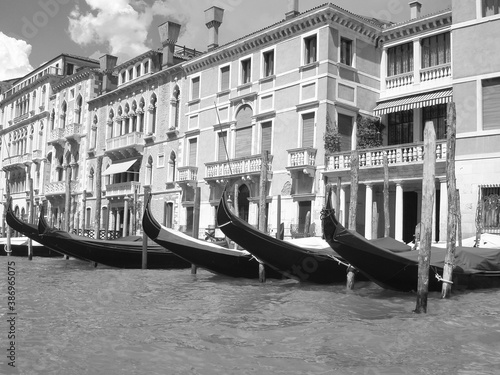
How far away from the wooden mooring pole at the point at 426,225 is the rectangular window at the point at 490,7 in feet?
22.3

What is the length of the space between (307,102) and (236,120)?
310cm

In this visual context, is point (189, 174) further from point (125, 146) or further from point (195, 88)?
point (125, 146)

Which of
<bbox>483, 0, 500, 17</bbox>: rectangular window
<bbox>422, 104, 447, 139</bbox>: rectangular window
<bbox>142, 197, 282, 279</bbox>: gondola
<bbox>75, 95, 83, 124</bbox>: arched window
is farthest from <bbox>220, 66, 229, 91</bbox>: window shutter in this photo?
<bbox>75, 95, 83, 124</bbox>: arched window

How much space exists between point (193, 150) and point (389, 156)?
7.95m

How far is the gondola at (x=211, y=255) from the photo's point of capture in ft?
38.3

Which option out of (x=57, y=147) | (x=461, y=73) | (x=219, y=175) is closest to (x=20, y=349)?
(x=461, y=73)

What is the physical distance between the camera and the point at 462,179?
519 inches

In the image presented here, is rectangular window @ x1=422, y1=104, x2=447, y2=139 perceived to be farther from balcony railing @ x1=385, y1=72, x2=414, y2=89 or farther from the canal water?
the canal water

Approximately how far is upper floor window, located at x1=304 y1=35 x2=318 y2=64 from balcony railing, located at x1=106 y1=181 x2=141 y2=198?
902 cm

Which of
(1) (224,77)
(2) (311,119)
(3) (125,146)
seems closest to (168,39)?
(1) (224,77)

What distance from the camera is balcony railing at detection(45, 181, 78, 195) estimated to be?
91.4 feet

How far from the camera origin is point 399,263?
888 cm

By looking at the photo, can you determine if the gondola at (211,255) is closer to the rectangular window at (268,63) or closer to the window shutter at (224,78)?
the rectangular window at (268,63)

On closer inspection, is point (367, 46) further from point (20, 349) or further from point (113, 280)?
point (20, 349)
